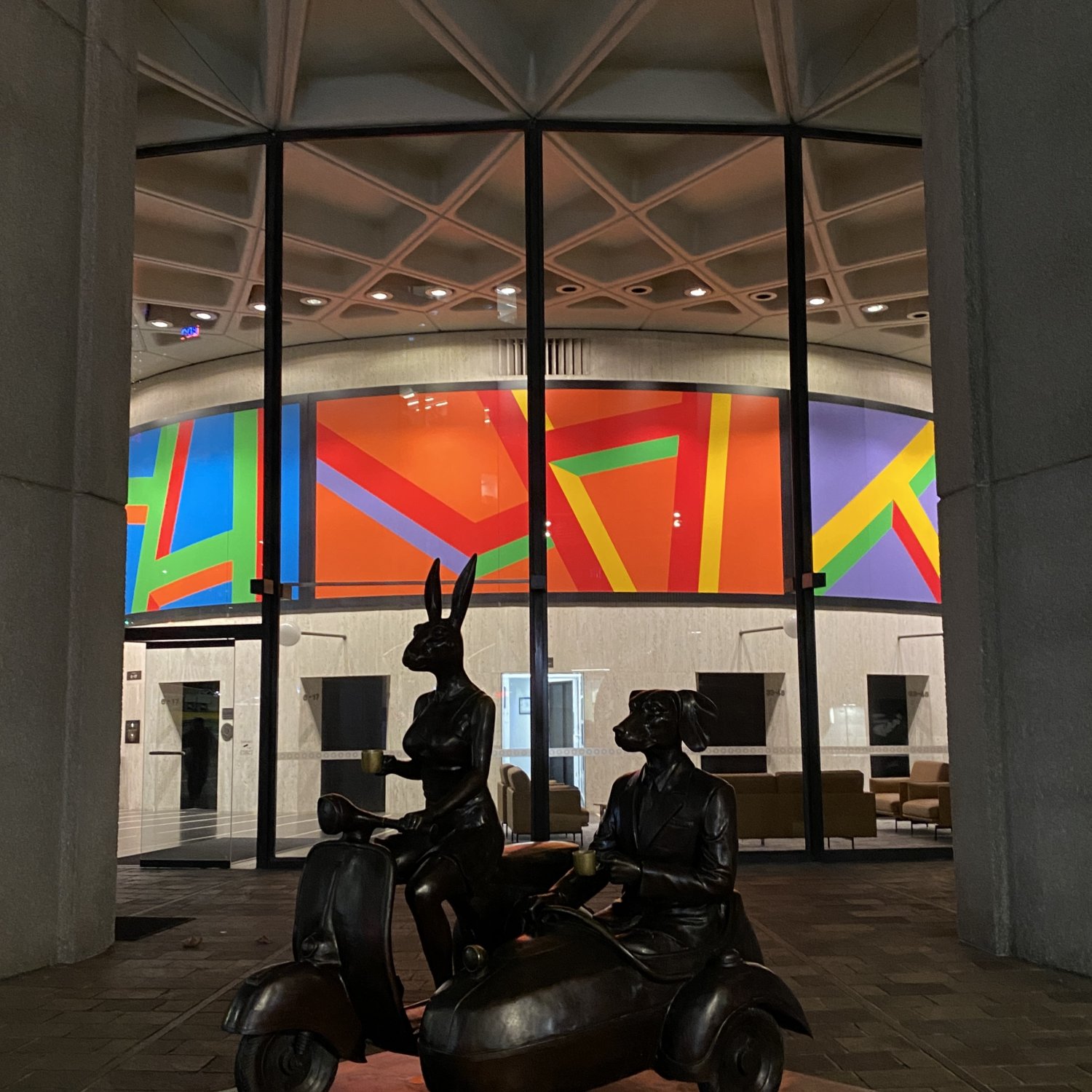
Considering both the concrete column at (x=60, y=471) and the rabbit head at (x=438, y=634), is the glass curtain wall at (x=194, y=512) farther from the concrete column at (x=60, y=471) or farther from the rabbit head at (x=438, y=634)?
the rabbit head at (x=438, y=634)

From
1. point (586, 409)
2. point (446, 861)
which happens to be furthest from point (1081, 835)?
point (586, 409)

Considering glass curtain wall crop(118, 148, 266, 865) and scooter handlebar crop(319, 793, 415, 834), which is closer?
scooter handlebar crop(319, 793, 415, 834)

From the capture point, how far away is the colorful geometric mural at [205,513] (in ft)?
32.6

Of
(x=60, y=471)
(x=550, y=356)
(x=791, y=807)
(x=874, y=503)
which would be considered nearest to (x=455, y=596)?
(x=60, y=471)

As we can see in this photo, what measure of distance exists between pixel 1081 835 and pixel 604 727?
4.53 m

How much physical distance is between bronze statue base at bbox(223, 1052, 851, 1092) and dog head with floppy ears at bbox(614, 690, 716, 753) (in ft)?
3.50

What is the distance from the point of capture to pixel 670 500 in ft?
32.6

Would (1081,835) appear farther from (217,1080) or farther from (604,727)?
(604,727)

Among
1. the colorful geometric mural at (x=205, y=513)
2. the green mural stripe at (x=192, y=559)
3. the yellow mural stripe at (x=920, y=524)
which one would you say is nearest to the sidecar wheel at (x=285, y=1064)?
the colorful geometric mural at (x=205, y=513)

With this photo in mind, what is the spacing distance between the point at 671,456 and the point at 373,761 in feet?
21.5

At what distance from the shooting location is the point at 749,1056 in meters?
3.34

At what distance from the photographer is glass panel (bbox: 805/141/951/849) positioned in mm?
9641

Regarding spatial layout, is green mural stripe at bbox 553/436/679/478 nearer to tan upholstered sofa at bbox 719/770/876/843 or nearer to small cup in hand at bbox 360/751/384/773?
tan upholstered sofa at bbox 719/770/876/843

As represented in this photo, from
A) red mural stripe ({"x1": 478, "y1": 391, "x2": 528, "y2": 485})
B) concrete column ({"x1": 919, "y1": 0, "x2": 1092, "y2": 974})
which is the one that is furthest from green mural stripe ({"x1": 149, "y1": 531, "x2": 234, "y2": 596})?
concrete column ({"x1": 919, "y1": 0, "x2": 1092, "y2": 974})
